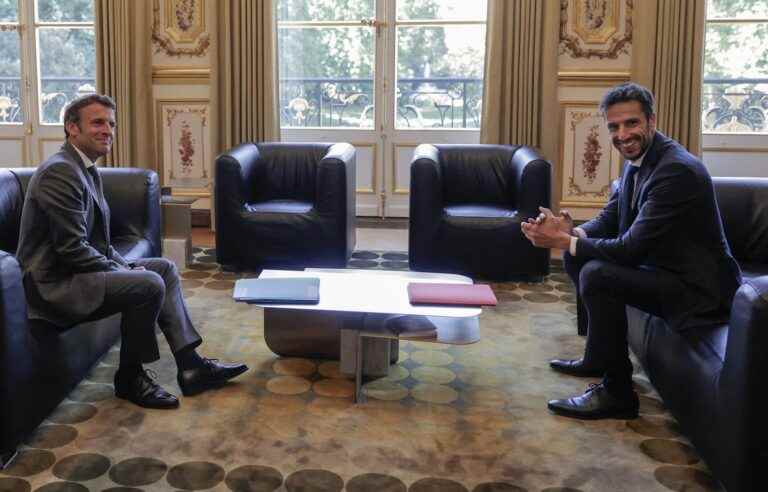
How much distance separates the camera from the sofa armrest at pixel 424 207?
435 centimetres

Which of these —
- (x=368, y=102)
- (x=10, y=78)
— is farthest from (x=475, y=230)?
(x=10, y=78)

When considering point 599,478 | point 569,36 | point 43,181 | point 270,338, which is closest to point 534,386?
point 599,478

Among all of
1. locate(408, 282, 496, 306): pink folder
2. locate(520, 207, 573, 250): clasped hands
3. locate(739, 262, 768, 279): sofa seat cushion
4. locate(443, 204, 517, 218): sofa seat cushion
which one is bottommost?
locate(408, 282, 496, 306): pink folder

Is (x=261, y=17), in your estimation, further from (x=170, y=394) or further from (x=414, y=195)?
(x=170, y=394)

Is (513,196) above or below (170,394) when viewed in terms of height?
above

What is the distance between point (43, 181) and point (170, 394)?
81 centimetres

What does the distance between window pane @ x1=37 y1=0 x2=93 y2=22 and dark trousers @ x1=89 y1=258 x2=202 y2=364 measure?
159 inches

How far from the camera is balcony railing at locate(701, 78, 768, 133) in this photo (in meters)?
5.70

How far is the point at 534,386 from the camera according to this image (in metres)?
2.97

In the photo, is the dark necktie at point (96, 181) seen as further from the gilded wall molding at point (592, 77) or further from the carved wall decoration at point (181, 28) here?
the gilded wall molding at point (592, 77)

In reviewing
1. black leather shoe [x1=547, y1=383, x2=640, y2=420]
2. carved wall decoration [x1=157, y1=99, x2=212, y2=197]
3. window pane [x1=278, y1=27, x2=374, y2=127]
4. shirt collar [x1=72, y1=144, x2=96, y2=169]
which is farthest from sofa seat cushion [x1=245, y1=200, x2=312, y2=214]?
black leather shoe [x1=547, y1=383, x2=640, y2=420]

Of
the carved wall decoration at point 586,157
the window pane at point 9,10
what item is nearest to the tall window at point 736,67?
the carved wall decoration at point 586,157

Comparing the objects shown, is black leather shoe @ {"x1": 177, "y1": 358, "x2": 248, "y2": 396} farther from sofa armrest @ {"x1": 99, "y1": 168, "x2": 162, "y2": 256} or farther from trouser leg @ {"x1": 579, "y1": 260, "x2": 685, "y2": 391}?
trouser leg @ {"x1": 579, "y1": 260, "x2": 685, "y2": 391}

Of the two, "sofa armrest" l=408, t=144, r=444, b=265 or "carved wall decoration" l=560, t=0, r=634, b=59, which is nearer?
"sofa armrest" l=408, t=144, r=444, b=265
